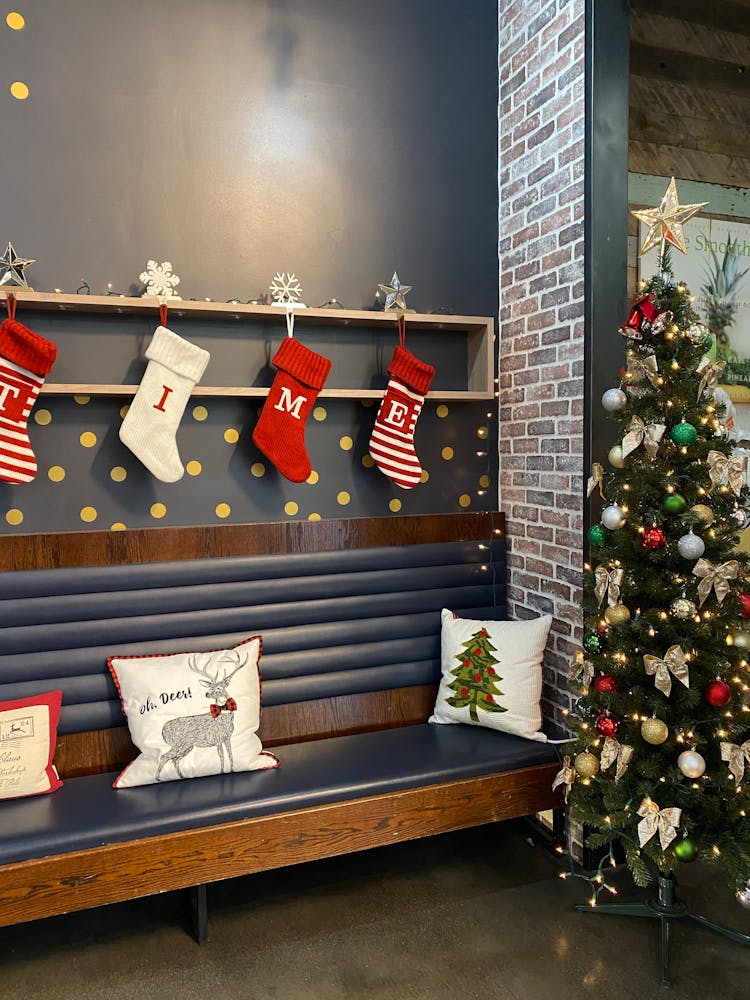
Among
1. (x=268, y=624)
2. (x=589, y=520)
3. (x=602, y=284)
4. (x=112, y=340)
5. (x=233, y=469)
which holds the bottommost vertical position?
(x=268, y=624)

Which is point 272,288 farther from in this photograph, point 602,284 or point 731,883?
point 731,883

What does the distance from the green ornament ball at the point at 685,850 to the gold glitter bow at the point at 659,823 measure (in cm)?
3

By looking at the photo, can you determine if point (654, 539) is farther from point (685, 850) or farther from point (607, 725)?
point (685, 850)

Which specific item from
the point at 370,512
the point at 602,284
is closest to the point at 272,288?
the point at 370,512

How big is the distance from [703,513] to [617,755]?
2.32 ft

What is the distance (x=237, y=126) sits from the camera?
2.59 m

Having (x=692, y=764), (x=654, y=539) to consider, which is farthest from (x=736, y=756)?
(x=654, y=539)

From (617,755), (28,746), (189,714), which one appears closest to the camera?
(617,755)

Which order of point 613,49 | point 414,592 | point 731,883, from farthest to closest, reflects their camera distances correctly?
point 414,592
point 613,49
point 731,883

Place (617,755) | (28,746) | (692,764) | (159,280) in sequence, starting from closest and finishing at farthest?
(692,764) → (617,755) → (28,746) → (159,280)

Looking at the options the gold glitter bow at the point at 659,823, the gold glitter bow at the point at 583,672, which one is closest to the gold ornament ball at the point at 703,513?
the gold glitter bow at the point at 583,672

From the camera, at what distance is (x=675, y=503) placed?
1.97 meters

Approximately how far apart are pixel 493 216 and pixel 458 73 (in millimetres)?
561

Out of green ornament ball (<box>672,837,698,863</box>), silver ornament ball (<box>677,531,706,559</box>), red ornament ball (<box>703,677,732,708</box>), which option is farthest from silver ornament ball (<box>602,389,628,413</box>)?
green ornament ball (<box>672,837,698,863</box>)
